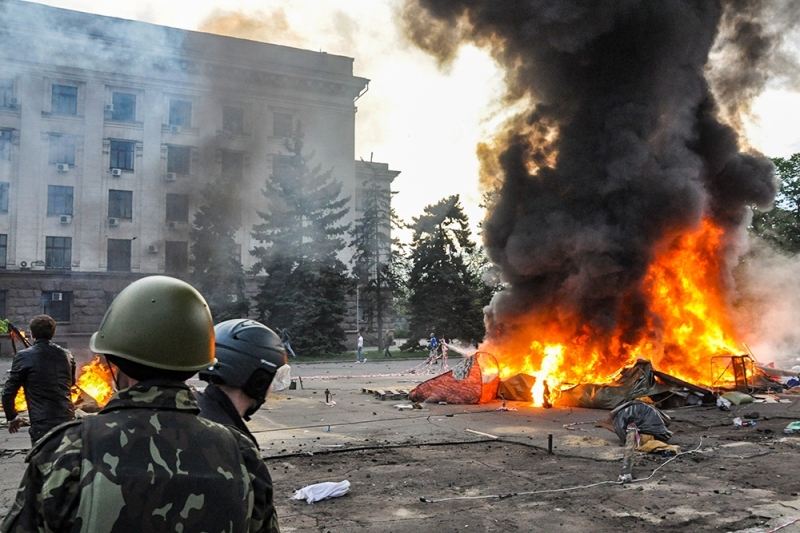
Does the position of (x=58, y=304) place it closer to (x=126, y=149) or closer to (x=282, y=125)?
(x=126, y=149)

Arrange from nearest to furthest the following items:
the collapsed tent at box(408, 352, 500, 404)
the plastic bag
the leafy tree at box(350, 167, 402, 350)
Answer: the plastic bag
the collapsed tent at box(408, 352, 500, 404)
the leafy tree at box(350, 167, 402, 350)

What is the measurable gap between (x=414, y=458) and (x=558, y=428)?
3.94 metres

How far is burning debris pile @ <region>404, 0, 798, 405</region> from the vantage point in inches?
698

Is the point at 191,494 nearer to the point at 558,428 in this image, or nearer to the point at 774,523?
the point at 774,523

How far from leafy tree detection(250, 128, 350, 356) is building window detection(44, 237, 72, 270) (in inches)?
408

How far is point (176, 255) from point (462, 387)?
2648 centimetres

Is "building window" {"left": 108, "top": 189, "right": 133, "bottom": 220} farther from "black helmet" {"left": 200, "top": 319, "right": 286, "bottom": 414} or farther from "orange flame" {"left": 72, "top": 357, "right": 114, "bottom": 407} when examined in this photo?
"black helmet" {"left": 200, "top": 319, "right": 286, "bottom": 414}

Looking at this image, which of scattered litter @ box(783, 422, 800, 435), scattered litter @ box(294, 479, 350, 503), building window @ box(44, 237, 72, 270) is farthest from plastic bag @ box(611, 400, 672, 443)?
building window @ box(44, 237, 72, 270)

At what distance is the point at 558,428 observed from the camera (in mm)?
11727

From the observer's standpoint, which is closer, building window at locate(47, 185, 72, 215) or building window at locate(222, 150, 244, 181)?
building window at locate(47, 185, 72, 215)

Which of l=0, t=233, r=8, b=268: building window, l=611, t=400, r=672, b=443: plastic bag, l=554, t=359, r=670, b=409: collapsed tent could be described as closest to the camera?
l=611, t=400, r=672, b=443: plastic bag

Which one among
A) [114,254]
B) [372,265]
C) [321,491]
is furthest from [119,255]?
[321,491]

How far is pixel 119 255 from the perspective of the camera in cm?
3653

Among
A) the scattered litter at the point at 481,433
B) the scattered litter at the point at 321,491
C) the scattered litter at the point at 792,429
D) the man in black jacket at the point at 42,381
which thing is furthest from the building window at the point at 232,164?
the scattered litter at the point at 321,491
